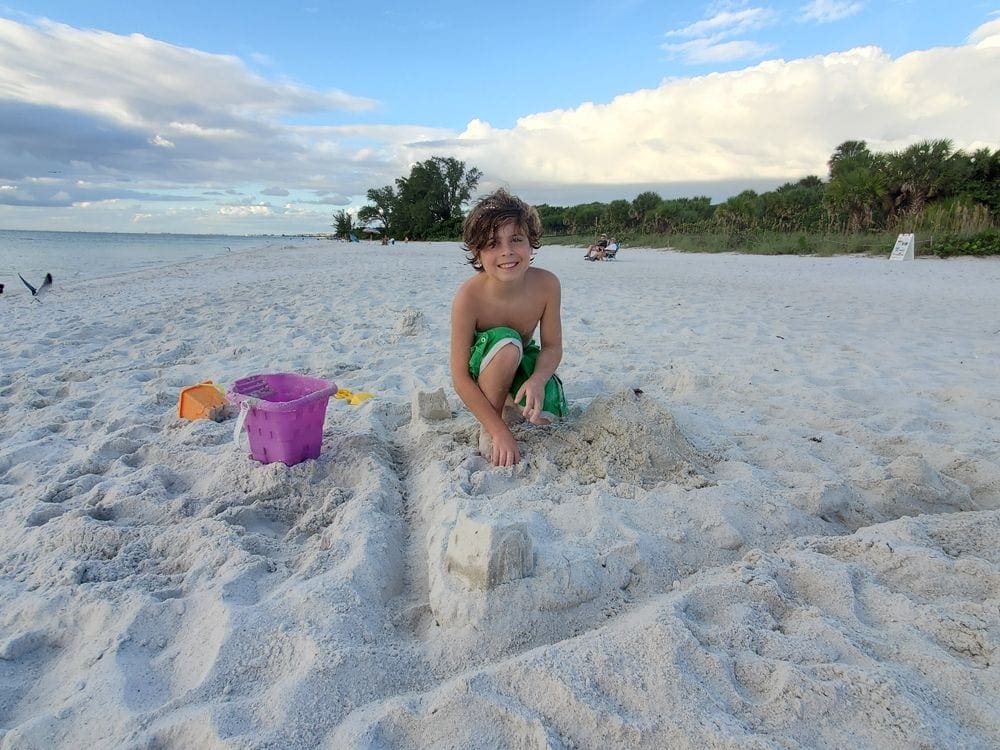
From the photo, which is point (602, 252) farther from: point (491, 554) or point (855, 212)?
point (491, 554)

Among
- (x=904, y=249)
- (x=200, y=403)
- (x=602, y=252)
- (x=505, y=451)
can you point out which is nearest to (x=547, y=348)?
(x=505, y=451)

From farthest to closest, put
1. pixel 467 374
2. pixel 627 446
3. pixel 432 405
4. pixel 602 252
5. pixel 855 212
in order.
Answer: pixel 855 212 → pixel 602 252 → pixel 432 405 → pixel 467 374 → pixel 627 446

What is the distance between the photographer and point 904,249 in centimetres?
1312

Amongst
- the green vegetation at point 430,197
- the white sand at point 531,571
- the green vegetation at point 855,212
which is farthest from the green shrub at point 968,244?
the green vegetation at point 430,197

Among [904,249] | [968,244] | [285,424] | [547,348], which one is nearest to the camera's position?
[285,424]

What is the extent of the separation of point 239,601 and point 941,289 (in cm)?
947

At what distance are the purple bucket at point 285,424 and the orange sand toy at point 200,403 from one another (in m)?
0.55

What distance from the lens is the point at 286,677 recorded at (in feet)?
3.96

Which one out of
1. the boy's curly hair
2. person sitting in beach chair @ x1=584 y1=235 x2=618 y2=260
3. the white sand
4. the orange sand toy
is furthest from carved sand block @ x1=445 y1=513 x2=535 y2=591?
person sitting in beach chair @ x1=584 y1=235 x2=618 y2=260

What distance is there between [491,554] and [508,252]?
48.5 inches

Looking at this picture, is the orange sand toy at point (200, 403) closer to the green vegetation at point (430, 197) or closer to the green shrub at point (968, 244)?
the green shrub at point (968, 244)

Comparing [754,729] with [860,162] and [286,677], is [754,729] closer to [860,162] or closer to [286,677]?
[286,677]

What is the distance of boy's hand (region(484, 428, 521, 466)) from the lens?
7.22 feet

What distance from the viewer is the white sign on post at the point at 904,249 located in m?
13.0
